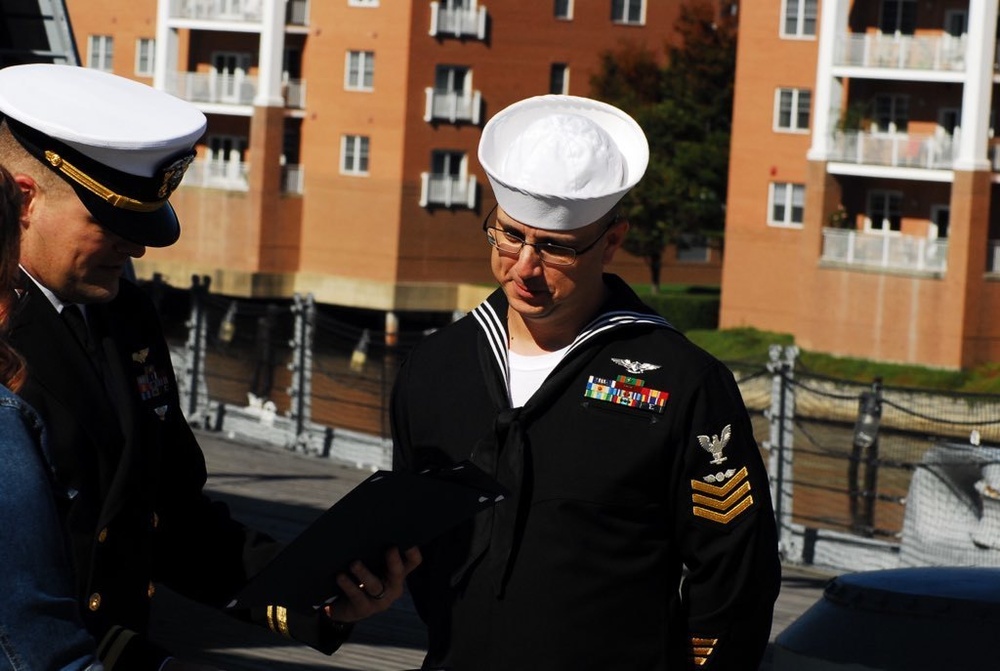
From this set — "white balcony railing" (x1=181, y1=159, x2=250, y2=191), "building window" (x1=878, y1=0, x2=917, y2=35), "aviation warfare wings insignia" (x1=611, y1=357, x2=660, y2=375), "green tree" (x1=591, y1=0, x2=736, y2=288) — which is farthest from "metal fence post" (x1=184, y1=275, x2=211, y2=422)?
"white balcony railing" (x1=181, y1=159, x2=250, y2=191)

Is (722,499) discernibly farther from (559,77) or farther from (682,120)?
(559,77)

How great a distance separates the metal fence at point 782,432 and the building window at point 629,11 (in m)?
29.0

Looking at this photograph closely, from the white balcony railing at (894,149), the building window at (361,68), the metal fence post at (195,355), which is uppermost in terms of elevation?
the building window at (361,68)

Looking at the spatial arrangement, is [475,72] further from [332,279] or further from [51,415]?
[51,415]

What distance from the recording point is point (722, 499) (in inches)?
144

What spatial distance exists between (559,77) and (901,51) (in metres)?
12.6

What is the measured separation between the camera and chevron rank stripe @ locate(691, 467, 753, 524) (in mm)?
3637

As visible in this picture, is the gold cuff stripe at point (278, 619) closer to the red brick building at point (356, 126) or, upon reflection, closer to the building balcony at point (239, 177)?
the red brick building at point (356, 126)

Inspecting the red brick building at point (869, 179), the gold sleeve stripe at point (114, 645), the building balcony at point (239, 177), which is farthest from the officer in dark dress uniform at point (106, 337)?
the building balcony at point (239, 177)

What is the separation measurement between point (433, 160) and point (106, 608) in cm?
4525

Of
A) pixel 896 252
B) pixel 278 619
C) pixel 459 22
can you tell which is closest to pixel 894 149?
pixel 896 252

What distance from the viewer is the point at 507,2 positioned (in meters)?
48.2

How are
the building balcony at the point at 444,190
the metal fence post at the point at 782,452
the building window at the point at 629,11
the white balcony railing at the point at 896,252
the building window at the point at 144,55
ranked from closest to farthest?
the metal fence post at the point at 782,452, the white balcony railing at the point at 896,252, the building balcony at the point at 444,190, the building window at the point at 629,11, the building window at the point at 144,55

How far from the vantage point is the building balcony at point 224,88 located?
159 ft
